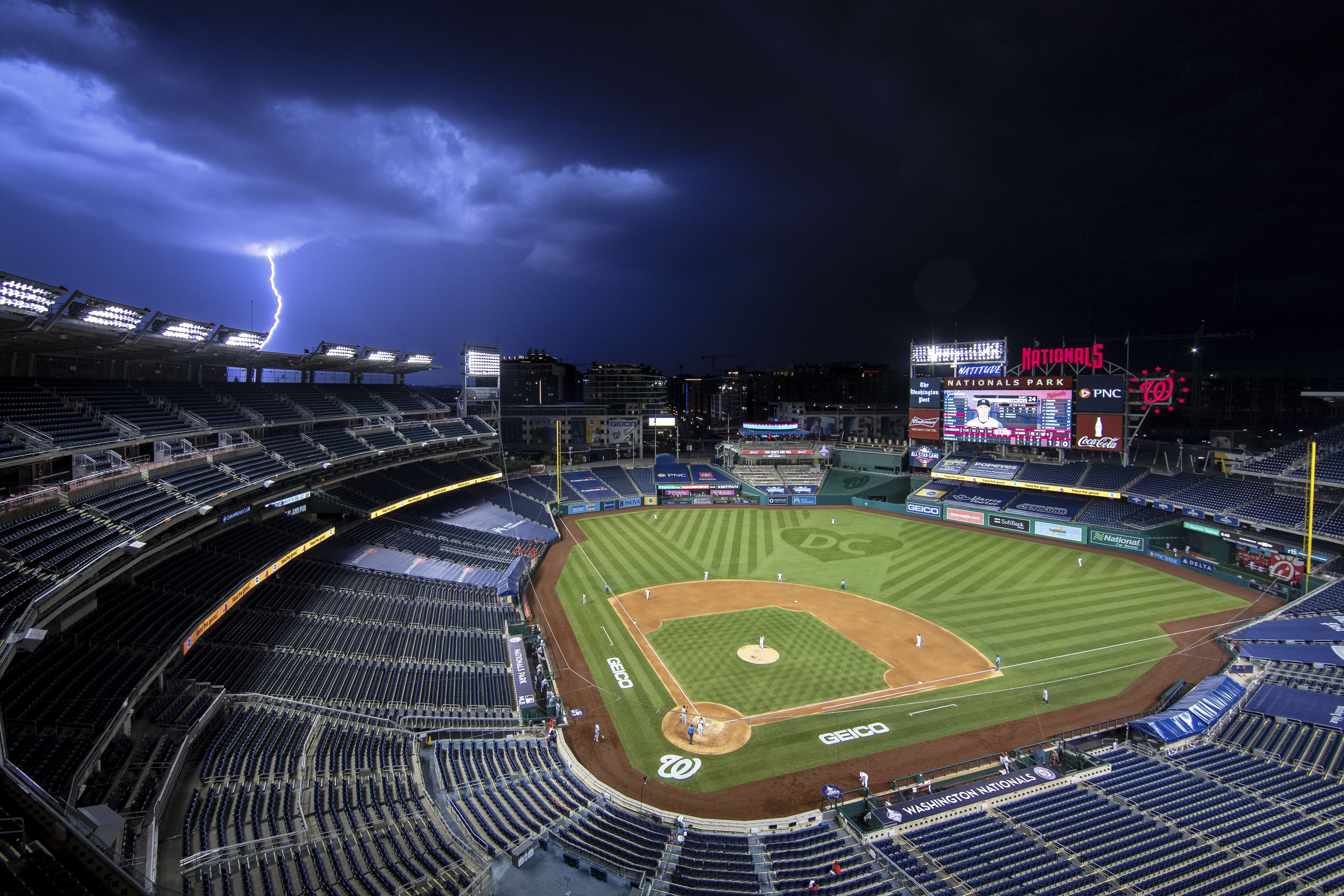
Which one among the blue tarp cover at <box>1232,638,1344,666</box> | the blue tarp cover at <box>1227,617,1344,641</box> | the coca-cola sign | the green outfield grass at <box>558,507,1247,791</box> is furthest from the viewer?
the coca-cola sign

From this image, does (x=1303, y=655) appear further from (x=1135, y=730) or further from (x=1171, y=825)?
(x=1171, y=825)

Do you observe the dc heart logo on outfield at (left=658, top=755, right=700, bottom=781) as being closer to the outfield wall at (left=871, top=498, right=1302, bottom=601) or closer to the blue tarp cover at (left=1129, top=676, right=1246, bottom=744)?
the blue tarp cover at (left=1129, top=676, right=1246, bottom=744)

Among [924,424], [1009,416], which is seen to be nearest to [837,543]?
[924,424]

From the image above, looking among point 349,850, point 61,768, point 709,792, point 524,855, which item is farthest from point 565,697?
point 61,768

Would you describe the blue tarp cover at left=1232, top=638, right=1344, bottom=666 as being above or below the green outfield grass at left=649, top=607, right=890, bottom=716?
above

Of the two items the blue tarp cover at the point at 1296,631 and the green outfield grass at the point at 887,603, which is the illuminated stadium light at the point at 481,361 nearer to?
the green outfield grass at the point at 887,603

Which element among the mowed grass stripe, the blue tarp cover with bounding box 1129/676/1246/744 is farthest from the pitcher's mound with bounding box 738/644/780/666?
the blue tarp cover with bounding box 1129/676/1246/744
